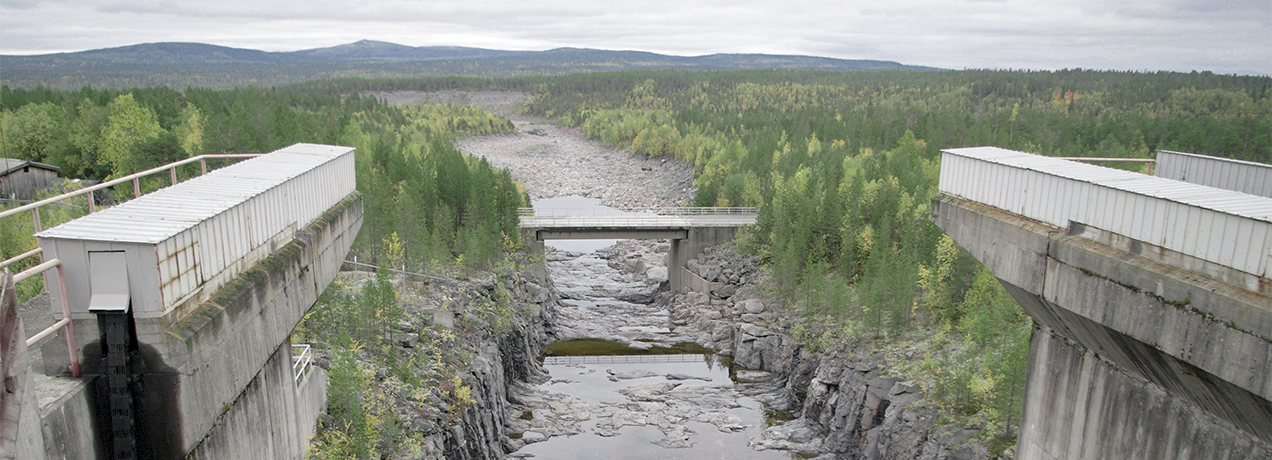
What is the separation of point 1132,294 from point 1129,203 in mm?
1855

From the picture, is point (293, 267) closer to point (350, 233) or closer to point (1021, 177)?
point (350, 233)

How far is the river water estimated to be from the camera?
31.3 m

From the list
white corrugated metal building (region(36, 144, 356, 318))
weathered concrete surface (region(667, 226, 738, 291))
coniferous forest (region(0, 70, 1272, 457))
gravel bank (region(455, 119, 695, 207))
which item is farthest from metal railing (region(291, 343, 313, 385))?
gravel bank (region(455, 119, 695, 207))

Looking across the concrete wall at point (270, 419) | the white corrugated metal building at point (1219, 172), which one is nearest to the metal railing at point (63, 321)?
the concrete wall at point (270, 419)

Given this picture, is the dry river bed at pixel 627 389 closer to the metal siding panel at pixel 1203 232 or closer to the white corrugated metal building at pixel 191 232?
the white corrugated metal building at pixel 191 232

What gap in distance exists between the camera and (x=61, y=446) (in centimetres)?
880

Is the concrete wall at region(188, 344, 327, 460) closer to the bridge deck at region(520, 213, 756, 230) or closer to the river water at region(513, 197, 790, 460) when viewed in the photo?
the river water at region(513, 197, 790, 460)

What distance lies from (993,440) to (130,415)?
926 inches

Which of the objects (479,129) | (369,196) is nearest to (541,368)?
(369,196)

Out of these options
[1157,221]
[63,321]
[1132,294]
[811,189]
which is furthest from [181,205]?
[811,189]

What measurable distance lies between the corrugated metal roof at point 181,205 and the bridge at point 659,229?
34297 mm

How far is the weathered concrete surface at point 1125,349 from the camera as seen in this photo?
12195 mm

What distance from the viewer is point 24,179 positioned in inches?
1505

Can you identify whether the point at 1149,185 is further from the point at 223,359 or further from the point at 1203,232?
the point at 223,359
